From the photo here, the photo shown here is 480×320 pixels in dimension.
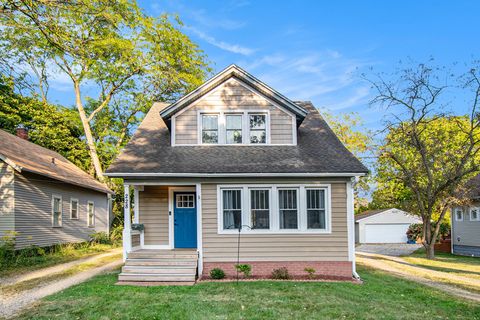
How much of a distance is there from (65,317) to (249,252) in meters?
5.63

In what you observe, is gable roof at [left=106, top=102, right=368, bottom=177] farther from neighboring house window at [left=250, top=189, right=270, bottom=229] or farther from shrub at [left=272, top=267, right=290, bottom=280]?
shrub at [left=272, top=267, right=290, bottom=280]

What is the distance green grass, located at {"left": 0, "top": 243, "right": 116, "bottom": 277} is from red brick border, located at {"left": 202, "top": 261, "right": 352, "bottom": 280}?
686 centimetres

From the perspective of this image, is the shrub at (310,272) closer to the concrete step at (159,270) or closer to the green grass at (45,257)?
the concrete step at (159,270)

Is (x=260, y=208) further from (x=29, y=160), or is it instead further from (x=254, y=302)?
(x=29, y=160)

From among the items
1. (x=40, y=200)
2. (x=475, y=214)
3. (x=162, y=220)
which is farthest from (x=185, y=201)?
(x=475, y=214)

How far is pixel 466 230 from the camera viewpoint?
23.0 metres

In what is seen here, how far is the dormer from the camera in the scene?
1302 cm

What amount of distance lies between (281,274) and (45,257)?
10.3 metres

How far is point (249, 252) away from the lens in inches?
447

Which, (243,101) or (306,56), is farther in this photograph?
(306,56)

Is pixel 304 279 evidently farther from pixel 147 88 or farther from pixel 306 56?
pixel 147 88

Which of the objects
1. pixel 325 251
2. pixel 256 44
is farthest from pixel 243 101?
pixel 325 251

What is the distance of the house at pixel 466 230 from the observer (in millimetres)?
21953

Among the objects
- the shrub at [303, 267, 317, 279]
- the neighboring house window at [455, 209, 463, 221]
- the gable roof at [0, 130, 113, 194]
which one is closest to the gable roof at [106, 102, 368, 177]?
the shrub at [303, 267, 317, 279]
